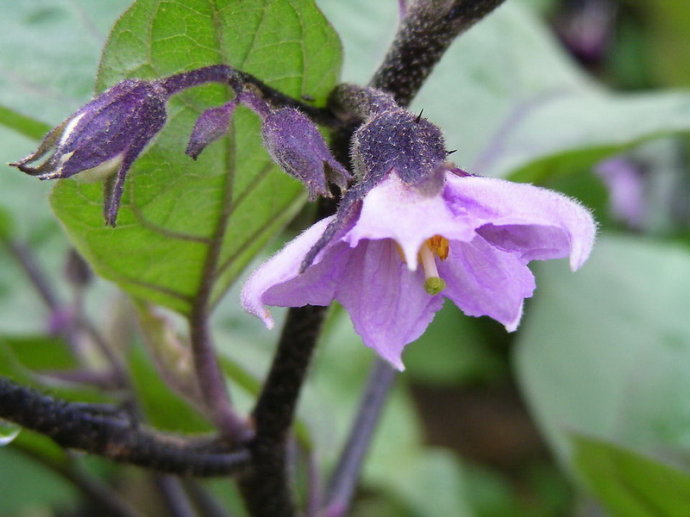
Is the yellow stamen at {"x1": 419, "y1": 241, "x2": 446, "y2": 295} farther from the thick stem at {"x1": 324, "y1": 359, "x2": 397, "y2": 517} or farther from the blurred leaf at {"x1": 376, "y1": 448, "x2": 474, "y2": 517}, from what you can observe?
the blurred leaf at {"x1": 376, "y1": 448, "x2": 474, "y2": 517}

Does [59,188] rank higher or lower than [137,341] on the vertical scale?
higher

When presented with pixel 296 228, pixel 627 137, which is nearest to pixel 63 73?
pixel 627 137

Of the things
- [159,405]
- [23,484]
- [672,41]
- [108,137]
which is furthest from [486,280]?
[672,41]

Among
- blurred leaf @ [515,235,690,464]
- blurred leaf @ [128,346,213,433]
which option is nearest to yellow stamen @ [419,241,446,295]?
blurred leaf @ [515,235,690,464]

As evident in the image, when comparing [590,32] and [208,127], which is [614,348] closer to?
[208,127]

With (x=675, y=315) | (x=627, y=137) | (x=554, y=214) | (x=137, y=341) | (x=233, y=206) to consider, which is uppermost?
(x=554, y=214)

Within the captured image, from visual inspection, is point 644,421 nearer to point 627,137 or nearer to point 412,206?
point 627,137

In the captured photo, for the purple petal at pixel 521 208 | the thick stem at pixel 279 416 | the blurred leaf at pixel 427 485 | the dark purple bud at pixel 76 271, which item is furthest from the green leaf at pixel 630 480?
the dark purple bud at pixel 76 271
